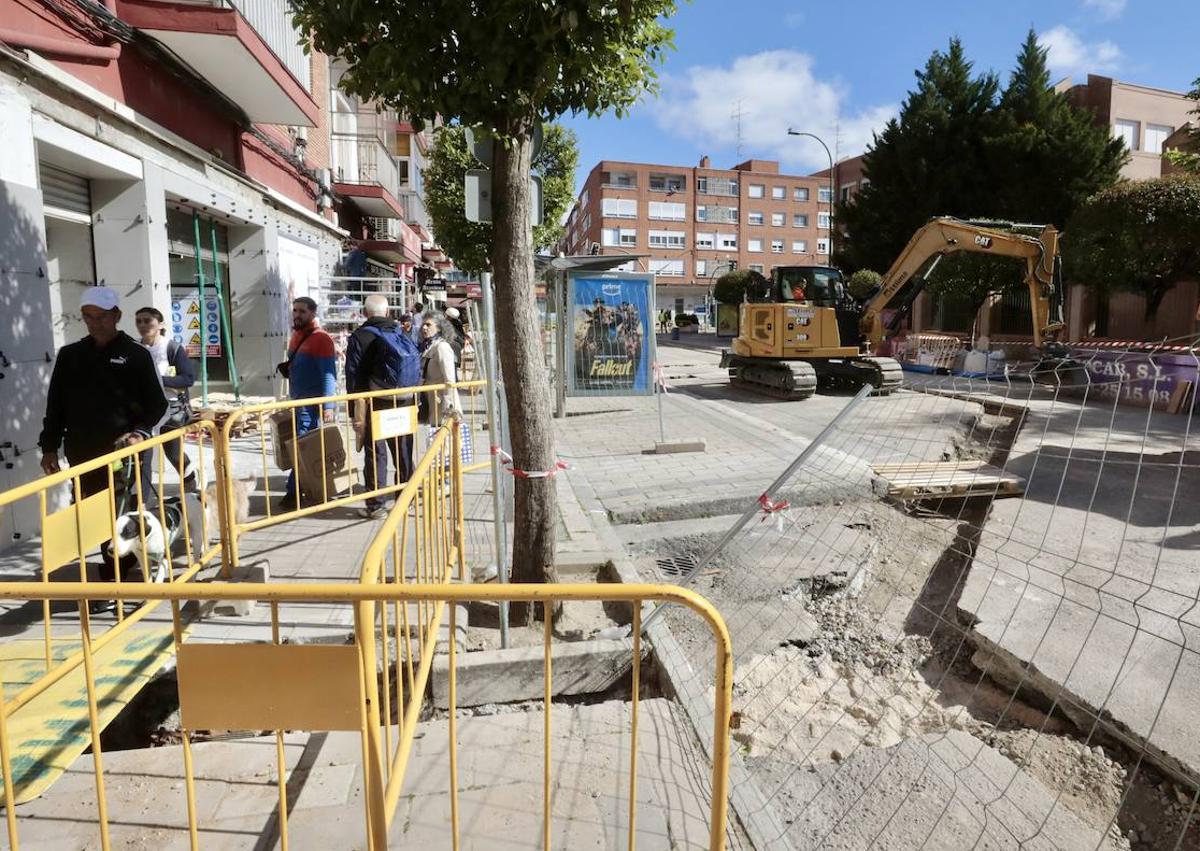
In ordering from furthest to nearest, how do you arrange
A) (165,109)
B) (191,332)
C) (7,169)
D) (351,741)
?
1. (191,332)
2. (165,109)
3. (7,169)
4. (351,741)

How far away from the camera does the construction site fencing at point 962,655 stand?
2641 millimetres

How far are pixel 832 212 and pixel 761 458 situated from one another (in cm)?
2430

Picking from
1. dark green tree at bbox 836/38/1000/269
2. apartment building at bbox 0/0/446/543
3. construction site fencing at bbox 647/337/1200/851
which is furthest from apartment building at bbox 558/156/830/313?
construction site fencing at bbox 647/337/1200/851

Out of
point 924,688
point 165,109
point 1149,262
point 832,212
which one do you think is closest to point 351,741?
point 924,688

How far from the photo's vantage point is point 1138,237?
1623 cm

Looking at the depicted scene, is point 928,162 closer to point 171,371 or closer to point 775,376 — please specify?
point 775,376

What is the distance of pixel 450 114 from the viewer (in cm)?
363

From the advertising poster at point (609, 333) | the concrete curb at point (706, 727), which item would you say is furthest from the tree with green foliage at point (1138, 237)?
the concrete curb at point (706, 727)

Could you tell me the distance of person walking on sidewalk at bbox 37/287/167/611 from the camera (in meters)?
3.88

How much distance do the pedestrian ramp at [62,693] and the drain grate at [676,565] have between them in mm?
3041

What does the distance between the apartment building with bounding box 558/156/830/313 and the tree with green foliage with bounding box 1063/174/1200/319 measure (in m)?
45.0

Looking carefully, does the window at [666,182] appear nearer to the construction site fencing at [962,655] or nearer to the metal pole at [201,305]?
the metal pole at [201,305]

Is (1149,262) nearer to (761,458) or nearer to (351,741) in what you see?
(761,458)

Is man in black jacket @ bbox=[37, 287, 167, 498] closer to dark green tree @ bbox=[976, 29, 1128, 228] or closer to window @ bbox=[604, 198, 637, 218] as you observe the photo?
dark green tree @ bbox=[976, 29, 1128, 228]
